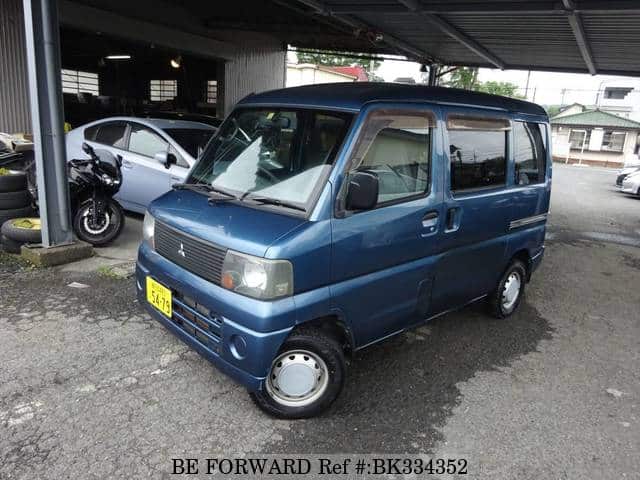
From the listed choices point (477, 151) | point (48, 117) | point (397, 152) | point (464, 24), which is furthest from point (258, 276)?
point (464, 24)

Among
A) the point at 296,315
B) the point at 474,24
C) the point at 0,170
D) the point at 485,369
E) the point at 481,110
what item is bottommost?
the point at 485,369

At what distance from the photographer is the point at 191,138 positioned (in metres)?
6.86

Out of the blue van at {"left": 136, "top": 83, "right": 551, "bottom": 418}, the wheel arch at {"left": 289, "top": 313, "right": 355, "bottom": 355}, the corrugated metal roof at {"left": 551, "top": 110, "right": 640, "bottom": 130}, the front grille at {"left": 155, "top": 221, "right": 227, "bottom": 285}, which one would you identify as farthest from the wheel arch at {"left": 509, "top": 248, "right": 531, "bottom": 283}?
the corrugated metal roof at {"left": 551, "top": 110, "right": 640, "bottom": 130}

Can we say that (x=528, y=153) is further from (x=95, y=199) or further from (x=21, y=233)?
(x=21, y=233)

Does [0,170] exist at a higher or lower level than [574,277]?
higher

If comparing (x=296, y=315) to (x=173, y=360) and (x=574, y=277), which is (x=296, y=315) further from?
(x=574, y=277)

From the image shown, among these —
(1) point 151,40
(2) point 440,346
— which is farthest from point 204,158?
(1) point 151,40

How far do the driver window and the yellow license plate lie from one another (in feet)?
12.4

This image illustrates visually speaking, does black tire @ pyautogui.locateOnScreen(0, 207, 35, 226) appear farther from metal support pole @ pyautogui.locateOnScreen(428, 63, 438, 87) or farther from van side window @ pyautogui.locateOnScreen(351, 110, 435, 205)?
metal support pole @ pyautogui.locateOnScreen(428, 63, 438, 87)

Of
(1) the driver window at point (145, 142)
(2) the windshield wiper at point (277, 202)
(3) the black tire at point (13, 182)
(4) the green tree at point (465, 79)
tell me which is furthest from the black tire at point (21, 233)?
(4) the green tree at point (465, 79)

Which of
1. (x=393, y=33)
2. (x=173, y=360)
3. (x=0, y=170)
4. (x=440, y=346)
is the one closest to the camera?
(x=173, y=360)

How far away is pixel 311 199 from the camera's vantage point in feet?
9.02

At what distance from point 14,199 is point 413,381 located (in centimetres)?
490

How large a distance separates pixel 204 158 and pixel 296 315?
63.3 inches
